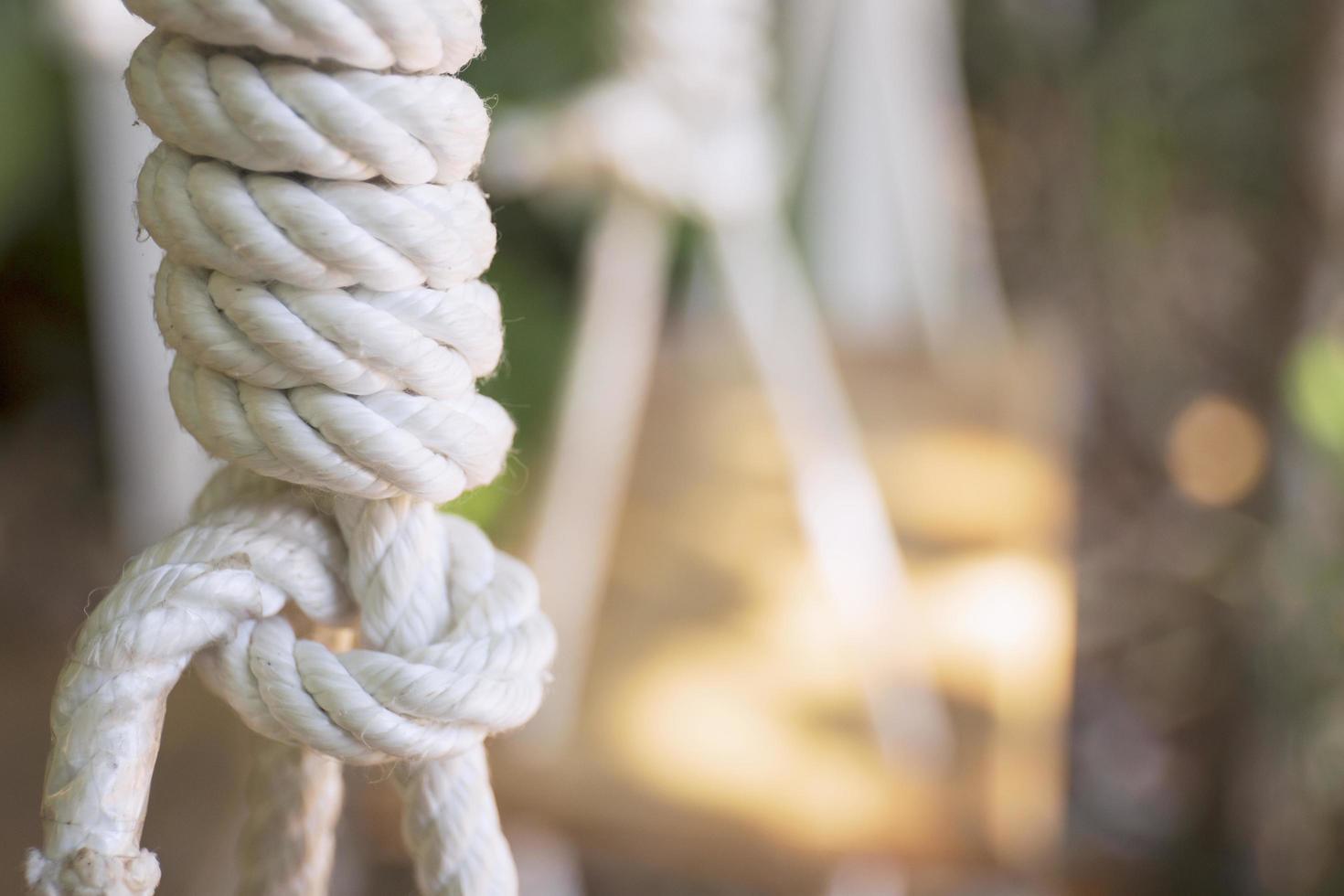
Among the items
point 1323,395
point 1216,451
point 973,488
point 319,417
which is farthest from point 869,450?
point 319,417

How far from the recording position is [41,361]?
1343 mm

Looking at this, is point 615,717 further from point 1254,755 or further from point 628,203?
point 1254,755

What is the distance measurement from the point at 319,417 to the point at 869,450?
0.95 meters

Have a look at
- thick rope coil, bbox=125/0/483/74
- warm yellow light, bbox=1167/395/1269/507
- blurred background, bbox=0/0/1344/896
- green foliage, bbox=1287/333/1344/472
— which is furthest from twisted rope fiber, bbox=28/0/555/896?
warm yellow light, bbox=1167/395/1269/507

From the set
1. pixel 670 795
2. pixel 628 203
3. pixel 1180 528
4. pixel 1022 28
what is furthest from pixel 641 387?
pixel 1022 28

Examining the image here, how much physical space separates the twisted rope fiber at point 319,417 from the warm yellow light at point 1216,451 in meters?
1.27

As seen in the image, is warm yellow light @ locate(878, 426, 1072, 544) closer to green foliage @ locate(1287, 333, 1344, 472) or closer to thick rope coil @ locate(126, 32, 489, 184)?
green foliage @ locate(1287, 333, 1344, 472)

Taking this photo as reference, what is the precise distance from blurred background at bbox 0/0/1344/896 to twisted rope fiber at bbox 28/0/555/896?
0.55 m

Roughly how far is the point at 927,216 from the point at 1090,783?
2.36 feet

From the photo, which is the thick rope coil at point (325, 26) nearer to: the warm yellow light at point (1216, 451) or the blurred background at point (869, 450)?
the blurred background at point (869, 450)

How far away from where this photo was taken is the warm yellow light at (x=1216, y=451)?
1324mm

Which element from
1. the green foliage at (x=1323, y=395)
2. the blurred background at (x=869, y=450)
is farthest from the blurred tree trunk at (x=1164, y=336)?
the green foliage at (x=1323, y=395)

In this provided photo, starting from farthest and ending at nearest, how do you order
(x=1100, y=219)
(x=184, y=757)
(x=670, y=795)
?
(x=1100, y=219) → (x=184, y=757) → (x=670, y=795)

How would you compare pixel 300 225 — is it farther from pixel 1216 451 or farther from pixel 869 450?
pixel 1216 451
